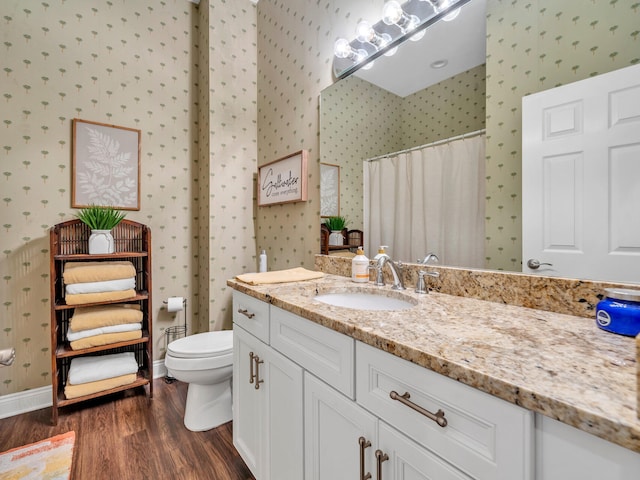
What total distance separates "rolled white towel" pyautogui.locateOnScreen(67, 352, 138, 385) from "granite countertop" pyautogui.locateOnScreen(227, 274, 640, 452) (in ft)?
5.50

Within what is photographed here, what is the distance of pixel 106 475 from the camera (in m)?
1.49

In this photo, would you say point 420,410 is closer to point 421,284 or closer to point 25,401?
point 421,284

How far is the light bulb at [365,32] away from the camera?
1.58m

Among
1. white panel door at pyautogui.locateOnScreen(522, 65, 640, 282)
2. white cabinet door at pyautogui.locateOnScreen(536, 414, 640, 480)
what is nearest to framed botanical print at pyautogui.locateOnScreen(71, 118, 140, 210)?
white panel door at pyautogui.locateOnScreen(522, 65, 640, 282)

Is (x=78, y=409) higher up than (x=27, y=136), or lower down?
lower down

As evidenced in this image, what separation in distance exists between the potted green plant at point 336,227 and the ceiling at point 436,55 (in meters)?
0.70

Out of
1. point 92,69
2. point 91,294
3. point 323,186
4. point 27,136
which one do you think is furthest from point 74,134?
point 323,186

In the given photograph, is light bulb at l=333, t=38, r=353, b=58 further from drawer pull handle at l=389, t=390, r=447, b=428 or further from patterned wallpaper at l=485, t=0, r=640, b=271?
drawer pull handle at l=389, t=390, r=447, b=428

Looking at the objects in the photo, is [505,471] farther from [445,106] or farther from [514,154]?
[445,106]

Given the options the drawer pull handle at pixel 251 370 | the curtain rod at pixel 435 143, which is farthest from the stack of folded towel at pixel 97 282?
the curtain rod at pixel 435 143

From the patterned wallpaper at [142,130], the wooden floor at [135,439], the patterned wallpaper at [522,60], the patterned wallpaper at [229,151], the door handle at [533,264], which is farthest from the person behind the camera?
the patterned wallpaper at [229,151]

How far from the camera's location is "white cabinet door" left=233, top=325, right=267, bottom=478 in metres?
1.30

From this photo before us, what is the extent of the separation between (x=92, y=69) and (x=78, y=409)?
90.5 inches

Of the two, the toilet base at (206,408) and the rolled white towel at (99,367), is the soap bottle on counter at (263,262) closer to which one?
the toilet base at (206,408)
